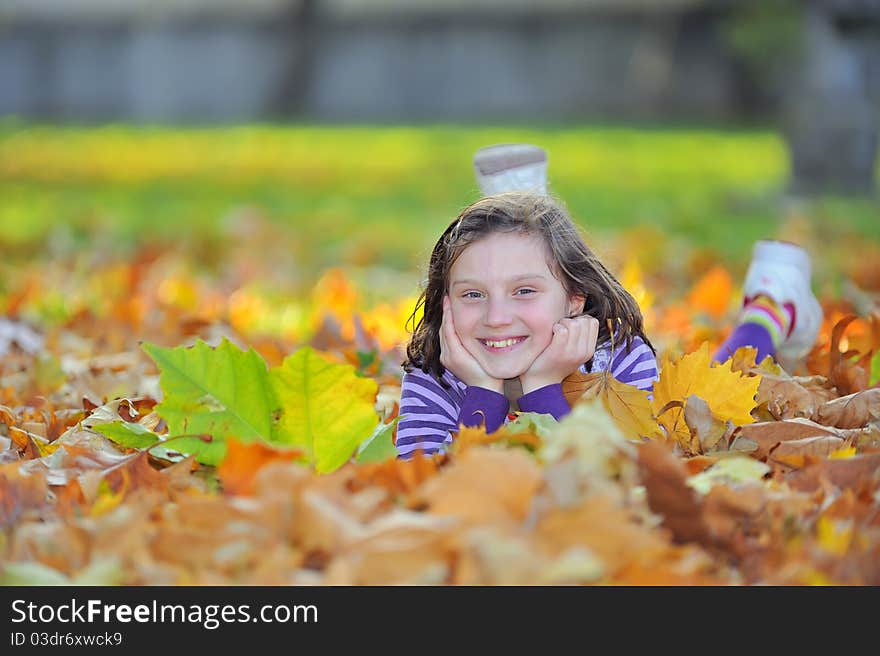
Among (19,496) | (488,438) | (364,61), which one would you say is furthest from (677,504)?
(364,61)

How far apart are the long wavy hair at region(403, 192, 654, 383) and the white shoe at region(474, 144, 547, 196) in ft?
2.00

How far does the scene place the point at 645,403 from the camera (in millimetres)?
2227

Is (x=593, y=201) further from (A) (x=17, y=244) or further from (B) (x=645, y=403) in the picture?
(B) (x=645, y=403)

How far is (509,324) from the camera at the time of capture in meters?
2.40

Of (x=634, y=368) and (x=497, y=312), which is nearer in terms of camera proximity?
(x=497, y=312)

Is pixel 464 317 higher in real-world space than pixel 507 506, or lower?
higher

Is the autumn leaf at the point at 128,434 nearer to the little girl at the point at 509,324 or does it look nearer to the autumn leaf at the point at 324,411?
the autumn leaf at the point at 324,411

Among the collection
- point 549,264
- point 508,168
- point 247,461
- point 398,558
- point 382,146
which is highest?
point 382,146

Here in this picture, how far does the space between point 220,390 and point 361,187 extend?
26.8 ft

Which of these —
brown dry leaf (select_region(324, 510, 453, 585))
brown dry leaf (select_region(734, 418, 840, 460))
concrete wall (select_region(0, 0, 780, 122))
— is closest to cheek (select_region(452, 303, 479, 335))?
brown dry leaf (select_region(734, 418, 840, 460))

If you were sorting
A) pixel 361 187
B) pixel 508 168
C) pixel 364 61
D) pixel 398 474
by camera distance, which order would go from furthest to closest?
pixel 364 61 → pixel 361 187 → pixel 508 168 → pixel 398 474

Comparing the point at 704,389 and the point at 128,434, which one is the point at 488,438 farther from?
the point at 128,434

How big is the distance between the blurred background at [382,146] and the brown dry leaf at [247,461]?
1.39m
